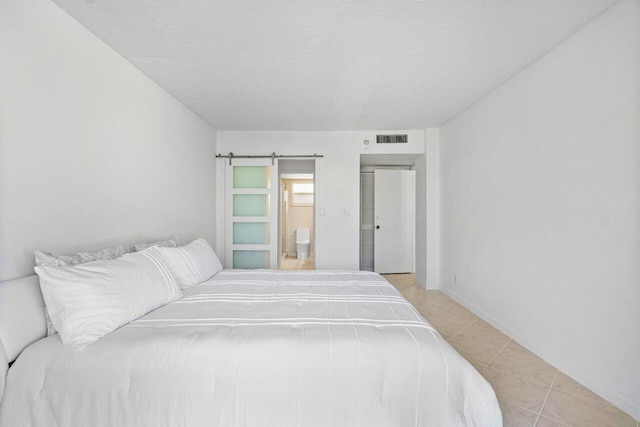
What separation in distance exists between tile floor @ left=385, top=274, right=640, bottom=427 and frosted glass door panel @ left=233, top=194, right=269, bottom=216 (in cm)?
294

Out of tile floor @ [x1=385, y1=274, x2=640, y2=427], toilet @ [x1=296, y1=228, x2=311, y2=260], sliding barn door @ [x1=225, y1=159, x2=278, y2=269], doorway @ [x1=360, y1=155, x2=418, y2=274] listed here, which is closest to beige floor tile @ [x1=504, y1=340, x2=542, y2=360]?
tile floor @ [x1=385, y1=274, x2=640, y2=427]

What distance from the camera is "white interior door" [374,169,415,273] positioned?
16.9 feet

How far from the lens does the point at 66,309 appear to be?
1.23 m

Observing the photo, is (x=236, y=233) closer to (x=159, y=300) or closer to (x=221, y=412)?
(x=159, y=300)

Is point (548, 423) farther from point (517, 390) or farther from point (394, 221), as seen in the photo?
point (394, 221)

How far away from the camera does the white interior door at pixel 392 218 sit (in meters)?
5.16

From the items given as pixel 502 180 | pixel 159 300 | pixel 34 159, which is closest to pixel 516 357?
pixel 502 180

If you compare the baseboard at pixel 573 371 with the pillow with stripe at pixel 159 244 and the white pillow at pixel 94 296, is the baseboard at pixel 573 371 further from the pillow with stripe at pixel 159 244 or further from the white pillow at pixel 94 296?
the pillow with stripe at pixel 159 244

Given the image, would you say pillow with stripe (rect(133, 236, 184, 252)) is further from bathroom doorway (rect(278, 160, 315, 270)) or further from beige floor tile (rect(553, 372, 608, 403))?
bathroom doorway (rect(278, 160, 315, 270))

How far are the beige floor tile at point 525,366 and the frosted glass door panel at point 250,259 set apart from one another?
10.6 feet

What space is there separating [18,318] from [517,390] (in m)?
2.88

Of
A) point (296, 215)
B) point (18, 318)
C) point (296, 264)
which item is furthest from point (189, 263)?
point (296, 215)

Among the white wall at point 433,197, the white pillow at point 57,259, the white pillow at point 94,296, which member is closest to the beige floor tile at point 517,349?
the white wall at point 433,197

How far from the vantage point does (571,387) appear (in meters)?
1.83
